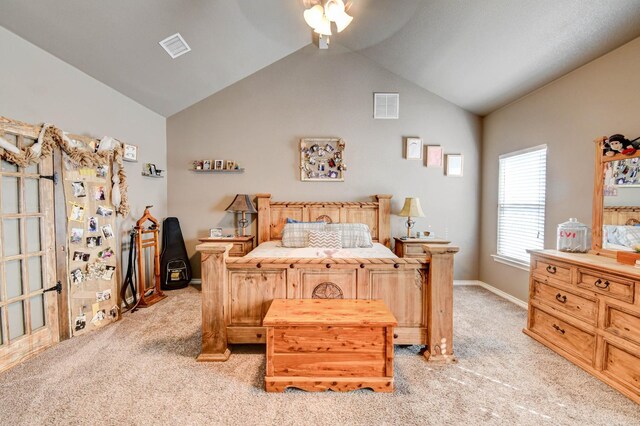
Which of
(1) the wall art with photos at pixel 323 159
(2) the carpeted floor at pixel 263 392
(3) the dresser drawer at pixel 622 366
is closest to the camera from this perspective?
(2) the carpeted floor at pixel 263 392

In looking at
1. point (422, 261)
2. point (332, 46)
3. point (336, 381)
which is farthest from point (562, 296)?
point (332, 46)

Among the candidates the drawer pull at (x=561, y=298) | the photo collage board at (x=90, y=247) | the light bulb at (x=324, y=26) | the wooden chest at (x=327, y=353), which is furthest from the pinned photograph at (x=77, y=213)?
the drawer pull at (x=561, y=298)

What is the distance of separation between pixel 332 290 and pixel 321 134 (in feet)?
8.94

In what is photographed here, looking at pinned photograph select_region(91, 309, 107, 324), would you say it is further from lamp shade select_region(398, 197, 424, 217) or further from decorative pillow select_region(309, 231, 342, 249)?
lamp shade select_region(398, 197, 424, 217)

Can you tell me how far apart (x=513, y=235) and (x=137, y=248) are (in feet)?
16.1

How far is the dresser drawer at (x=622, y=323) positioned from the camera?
1849 millimetres

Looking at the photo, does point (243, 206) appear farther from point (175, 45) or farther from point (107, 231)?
point (175, 45)

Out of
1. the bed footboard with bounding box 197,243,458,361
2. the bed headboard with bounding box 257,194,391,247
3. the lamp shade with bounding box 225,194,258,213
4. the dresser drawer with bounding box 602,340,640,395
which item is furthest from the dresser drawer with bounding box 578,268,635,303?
the lamp shade with bounding box 225,194,258,213

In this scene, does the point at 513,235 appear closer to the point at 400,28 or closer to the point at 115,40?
the point at 400,28

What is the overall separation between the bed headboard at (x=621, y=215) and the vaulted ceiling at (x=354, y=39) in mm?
1447

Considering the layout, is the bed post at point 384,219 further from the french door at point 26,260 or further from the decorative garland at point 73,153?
the french door at point 26,260

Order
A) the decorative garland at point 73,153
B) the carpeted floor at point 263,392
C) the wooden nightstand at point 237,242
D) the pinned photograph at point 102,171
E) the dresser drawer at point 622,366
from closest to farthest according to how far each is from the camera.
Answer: the carpeted floor at point 263,392 → the dresser drawer at point 622,366 → the decorative garland at point 73,153 → the pinned photograph at point 102,171 → the wooden nightstand at point 237,242

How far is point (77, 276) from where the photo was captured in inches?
107

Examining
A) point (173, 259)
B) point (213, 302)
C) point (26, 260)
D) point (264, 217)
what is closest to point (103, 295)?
point (26, 260)
